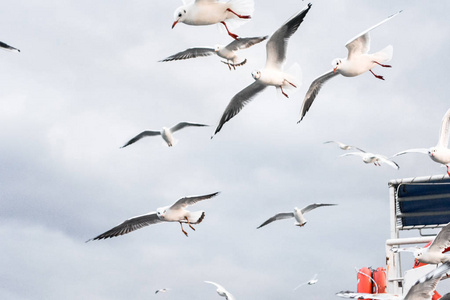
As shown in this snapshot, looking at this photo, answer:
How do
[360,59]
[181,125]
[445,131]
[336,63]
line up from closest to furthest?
[360,59] → [336,63] → [445,131] → [181,125]

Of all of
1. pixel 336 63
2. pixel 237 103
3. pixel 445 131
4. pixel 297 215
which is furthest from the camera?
pixel 297 215

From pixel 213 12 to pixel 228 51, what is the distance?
4.54 m

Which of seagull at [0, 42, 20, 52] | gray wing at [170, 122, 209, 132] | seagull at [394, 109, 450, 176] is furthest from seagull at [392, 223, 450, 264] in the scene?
gray wing at [170, 122, 209, 132]

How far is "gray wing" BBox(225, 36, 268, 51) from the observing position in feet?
41.9

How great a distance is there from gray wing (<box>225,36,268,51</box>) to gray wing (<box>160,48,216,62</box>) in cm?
211

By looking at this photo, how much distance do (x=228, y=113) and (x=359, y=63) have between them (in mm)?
2272

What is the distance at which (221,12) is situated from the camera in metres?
9.21

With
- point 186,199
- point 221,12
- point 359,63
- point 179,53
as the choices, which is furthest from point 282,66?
point 179,53

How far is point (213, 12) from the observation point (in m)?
9.12

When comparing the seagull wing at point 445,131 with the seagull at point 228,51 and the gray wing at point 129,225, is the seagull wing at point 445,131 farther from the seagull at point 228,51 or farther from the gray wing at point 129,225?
the gray wing at point 129,225

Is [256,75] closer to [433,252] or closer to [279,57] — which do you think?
[279,57]

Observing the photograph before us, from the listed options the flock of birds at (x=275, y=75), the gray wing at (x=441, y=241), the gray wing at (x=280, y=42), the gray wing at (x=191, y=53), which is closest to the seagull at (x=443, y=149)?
the flock of birds at (x=275, y=75)

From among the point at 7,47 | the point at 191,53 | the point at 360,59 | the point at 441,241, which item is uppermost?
the point at 191,53

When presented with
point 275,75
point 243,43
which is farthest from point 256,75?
point 243,43
